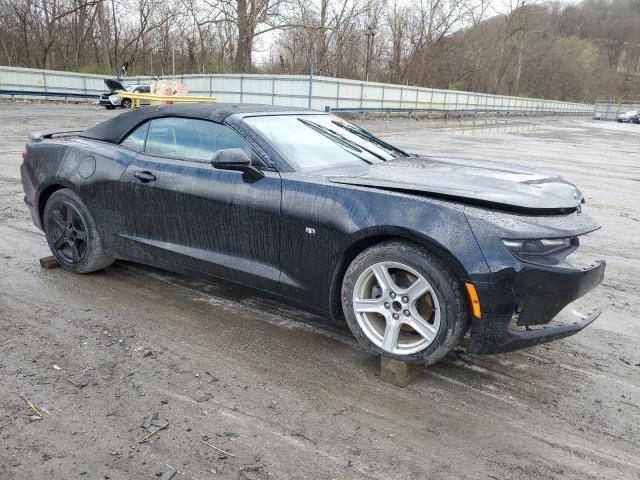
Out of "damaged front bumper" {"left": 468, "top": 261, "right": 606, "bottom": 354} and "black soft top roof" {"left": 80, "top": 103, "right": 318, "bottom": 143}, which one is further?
"black soft top roof" {"left": 80, "top": 103, "right": 318, "bottom": 143}

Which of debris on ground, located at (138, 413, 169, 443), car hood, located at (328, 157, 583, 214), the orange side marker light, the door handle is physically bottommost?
debris on ground, located at (138, 413, 169, 443)

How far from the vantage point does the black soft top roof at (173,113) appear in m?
3.71

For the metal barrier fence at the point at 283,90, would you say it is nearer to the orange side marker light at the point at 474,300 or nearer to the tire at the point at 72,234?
the tire at the point at 72,234

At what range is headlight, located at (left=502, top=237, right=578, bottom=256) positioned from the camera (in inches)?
103

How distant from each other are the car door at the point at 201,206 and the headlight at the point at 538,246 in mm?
1374

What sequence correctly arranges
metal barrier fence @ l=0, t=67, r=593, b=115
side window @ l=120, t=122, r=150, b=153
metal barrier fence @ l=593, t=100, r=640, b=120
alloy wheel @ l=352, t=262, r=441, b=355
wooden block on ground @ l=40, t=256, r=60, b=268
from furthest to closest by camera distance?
metal barrier fence @ l=593, t=100, r=640, b=120 → metal barrier fence @ l=0, t=67, r=593, b=115 → wooden block on ground @ l=40, t=256, r=60, b=268 → side window @ l=120, t=122, r=150, b=153 → alloy wheel @ l=352, t=262, r=441, b=355

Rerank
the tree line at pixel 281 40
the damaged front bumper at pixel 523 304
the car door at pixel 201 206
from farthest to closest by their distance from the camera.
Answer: the tree line at pixel 281 40
the car door at pixel 201 206
the damaged front bumper at pixel 523 304

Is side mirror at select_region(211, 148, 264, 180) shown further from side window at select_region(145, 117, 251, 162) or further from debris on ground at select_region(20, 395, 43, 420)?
debris on ground at select_region(20, 395, 43, 420)

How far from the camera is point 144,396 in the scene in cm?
275

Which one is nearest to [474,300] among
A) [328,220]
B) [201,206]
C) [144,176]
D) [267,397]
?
[328,220]

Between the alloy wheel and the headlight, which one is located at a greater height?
the headlight

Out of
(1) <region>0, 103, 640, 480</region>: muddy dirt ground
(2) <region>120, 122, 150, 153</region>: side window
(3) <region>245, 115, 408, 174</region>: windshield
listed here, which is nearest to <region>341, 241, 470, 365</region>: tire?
(1) <region>0, 103, 640, 480</region>: muddy dirt ground

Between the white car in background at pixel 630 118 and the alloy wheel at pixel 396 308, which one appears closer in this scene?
the alloy wheel at pixel 396 308

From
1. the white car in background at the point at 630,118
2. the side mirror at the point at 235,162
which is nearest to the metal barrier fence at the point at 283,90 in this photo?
the white car in background at the point at 630,118
